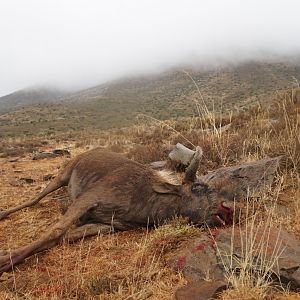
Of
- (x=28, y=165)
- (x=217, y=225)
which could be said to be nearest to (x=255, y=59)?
(x=28, y=165)

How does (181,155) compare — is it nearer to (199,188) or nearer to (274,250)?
(199,188)

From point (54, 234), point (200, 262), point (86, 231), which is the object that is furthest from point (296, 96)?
point (200, 262)

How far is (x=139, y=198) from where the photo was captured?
16.1 feet

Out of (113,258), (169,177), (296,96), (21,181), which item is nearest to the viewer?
(113,258)

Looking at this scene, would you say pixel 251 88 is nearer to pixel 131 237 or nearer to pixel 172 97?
pixel 172 97

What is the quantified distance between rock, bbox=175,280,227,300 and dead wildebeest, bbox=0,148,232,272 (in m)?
1.21

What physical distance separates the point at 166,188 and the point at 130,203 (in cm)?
42

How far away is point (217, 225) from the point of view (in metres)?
4.47

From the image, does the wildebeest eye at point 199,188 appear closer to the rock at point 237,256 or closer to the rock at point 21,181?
the rock at point 237,256

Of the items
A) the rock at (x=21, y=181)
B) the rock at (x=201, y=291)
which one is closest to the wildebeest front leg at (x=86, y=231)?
the rock at (x=201, y=291)

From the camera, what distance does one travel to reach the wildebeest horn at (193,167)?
4.66 meters

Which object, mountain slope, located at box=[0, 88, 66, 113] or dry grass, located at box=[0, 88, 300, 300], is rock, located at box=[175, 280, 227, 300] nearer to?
dry grass, located at box=[0, 88, 300, 300]

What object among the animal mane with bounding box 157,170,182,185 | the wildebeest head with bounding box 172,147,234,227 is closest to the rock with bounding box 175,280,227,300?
the wildebeest head with bounding box 172,147,234,227

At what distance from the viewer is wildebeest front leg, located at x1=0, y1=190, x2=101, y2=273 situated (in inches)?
159
